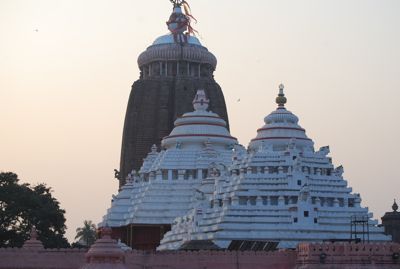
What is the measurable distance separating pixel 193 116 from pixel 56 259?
84.4ft

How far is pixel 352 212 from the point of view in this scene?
2527 inches

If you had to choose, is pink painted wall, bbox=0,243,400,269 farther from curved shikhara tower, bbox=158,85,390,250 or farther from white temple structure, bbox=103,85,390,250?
white temple structure, bbox=103,85,390,250

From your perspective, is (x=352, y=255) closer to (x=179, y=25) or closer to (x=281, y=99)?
(x=281, y=99)

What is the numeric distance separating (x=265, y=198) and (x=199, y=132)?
50.1 feet

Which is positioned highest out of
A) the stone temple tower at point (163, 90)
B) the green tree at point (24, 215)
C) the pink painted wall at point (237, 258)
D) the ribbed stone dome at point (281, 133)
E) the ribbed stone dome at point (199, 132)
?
the stone temple tower at point (163, 90)

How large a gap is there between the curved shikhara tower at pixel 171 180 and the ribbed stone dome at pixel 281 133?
19.5ft

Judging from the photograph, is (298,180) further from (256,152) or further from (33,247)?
(33,247)

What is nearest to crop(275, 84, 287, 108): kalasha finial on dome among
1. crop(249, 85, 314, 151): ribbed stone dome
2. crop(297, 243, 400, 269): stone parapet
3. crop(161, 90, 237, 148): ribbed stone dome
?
crop(249, 85, 314, 151): ribbed stone dome

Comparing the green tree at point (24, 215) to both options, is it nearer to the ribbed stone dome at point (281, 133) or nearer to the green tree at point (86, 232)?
the ribbed stone dome at point (281, 133)

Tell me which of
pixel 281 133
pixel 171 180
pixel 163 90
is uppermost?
pixel 163 90

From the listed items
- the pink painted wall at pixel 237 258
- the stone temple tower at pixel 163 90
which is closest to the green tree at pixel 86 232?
the stone temple tower at pixel 163 90

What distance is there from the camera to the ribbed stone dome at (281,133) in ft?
221

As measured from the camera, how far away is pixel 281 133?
6781 centimetres

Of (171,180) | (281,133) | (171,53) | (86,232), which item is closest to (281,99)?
(281,133)
